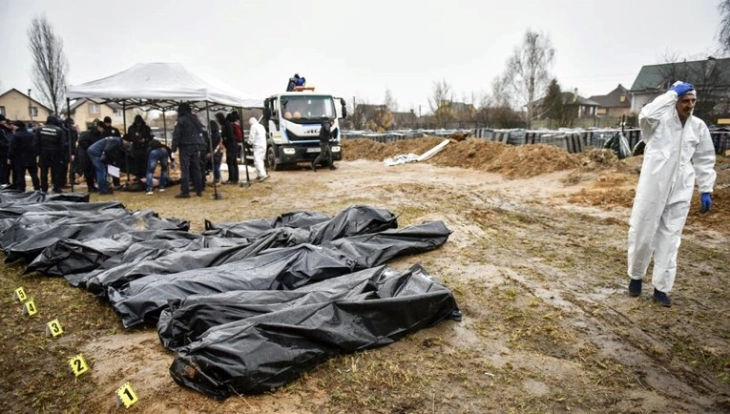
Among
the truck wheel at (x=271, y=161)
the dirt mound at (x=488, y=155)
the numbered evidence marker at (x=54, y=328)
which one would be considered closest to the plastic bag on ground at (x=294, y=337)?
the numbered evidence marker at (x=54, y=328)

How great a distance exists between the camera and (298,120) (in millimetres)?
15320

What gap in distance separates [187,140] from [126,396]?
803 cm

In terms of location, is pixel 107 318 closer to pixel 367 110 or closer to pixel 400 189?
pixel 400 189

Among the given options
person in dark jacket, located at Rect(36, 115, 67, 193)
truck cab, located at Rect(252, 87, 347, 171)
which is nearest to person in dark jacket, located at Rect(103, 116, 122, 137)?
person in dark jacket, located at Rect(36, 115, 67, 193)

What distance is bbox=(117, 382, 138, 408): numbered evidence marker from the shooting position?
246cm

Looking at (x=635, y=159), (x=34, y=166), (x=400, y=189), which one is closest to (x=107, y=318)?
(x=400, y=189)

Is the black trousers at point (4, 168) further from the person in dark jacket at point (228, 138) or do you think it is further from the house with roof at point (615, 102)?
the house with roof at point (615, 102)

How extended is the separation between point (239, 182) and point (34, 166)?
189 inches

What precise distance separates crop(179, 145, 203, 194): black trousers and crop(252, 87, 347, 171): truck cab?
538cm

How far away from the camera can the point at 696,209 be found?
25.5 feet

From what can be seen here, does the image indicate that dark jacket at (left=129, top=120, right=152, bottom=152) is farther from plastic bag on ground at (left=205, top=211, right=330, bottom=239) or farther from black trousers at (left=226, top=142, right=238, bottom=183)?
plastic bag on ground at (left=205, top=211, right=330, bottom=239)

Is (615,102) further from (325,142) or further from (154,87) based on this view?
(154,87)

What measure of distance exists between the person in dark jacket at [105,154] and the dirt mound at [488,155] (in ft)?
35.9

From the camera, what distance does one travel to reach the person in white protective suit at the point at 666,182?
149 inches
